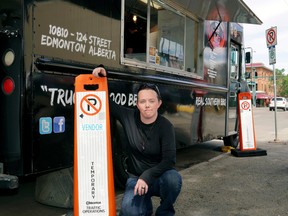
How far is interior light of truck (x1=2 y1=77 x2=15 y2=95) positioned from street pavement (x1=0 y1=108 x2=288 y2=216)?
3.77 ft

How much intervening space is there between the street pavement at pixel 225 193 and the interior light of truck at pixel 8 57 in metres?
1.34

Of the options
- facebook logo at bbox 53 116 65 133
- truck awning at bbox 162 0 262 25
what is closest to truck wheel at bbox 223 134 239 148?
truck awning at bbox 162 0 262 25

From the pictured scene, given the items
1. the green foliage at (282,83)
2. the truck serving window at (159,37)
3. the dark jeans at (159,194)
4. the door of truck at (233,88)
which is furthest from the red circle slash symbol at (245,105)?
the green foliage at (282,83)

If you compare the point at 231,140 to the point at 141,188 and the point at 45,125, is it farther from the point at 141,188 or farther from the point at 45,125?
the point at 45,125

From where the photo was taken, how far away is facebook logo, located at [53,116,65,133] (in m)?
2.87

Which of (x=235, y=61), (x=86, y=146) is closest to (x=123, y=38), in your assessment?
(x=86, y=146)

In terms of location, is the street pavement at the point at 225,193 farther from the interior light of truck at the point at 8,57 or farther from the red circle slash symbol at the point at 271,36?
the red circle slash symbol at the point at 271,36

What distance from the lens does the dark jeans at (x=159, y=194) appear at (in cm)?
268

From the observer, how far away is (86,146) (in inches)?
103

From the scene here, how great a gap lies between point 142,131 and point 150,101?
0.25 meters

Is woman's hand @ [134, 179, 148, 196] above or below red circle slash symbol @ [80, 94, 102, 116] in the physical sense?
below

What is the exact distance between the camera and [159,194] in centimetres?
283

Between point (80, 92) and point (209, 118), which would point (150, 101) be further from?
point (209, 118)

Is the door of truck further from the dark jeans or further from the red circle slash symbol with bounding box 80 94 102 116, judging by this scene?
the red circle slash symbol with bounding box 80 94 102 116
